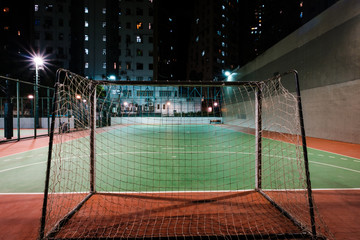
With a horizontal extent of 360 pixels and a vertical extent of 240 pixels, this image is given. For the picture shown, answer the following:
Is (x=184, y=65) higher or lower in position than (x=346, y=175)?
higher

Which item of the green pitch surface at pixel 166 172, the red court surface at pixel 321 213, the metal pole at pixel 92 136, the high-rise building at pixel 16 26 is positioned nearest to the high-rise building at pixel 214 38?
the high-rise building at pixel 16 26

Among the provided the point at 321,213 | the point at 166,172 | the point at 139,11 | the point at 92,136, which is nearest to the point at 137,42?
the point at 139,11

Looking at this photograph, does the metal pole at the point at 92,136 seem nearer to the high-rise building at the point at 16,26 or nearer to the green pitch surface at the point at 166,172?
the green pitch surface at the point at 166,172

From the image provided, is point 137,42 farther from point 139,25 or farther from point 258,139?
point 258,139

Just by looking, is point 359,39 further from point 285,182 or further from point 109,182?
point 109,182

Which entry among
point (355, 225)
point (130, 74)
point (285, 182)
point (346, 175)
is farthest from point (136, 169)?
point (130, 74)

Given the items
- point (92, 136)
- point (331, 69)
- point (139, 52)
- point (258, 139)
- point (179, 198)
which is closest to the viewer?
point (179, 198)

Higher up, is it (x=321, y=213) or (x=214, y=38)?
(x=214, y=38)

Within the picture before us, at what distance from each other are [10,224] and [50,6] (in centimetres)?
5310

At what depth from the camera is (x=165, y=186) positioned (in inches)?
171

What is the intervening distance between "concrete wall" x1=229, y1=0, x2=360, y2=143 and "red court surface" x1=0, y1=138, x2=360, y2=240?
8.45 metres

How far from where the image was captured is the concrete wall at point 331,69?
9.73 m

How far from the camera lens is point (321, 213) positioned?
122 inches

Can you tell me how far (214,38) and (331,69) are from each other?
1929 inches
